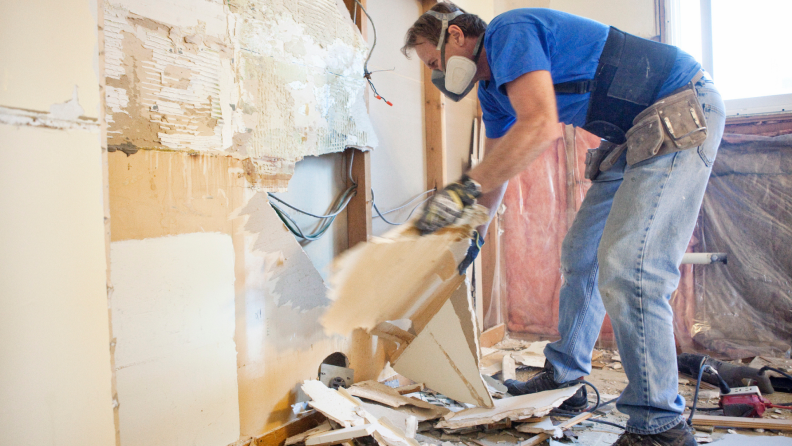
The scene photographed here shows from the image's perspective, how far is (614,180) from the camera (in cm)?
171

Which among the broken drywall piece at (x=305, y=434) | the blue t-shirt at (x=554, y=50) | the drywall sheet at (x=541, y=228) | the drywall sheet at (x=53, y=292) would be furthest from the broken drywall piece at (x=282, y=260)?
the drywall sheet at (x=541, y=228)

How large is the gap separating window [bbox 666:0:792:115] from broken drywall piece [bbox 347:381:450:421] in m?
2.60

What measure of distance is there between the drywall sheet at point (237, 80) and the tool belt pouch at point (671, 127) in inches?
41.8

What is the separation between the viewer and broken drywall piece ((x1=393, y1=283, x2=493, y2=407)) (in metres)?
1.71

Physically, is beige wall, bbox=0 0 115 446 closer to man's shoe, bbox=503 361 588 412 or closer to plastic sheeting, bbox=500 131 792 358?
man's shoe, bbox=503 361 588 412

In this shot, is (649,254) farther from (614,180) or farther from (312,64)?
(312,64)

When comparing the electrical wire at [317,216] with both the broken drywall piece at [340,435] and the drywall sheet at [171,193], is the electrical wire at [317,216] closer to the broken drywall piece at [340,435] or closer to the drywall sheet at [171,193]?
the drywall sheet at [171,193]

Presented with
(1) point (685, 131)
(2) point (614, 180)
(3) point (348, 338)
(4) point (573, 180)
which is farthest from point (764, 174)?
(3) point (348, 338)

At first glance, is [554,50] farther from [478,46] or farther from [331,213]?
[331,213]

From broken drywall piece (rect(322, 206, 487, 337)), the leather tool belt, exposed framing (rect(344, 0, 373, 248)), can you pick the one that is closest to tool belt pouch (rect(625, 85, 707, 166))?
the leather tool belt

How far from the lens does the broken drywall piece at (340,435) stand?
1.45m

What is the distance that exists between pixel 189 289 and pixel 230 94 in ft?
1.95

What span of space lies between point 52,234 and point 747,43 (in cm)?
379

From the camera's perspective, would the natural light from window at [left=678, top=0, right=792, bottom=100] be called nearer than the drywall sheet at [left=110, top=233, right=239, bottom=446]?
No
